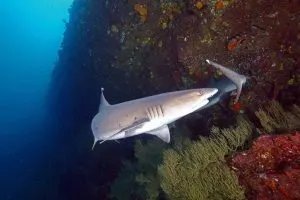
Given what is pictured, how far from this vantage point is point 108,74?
9727 mm

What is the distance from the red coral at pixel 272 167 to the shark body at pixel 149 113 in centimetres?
102

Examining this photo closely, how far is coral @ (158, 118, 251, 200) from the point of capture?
4.47m

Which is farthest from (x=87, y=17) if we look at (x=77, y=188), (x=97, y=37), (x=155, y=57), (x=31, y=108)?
(x=31, y=108)

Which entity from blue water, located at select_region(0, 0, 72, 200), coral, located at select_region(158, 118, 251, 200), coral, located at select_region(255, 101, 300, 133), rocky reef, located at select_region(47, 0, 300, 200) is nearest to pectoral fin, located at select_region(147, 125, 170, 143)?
coral, located at select_region(158, 118, 251, 200)

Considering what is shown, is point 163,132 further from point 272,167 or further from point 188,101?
point 272,167

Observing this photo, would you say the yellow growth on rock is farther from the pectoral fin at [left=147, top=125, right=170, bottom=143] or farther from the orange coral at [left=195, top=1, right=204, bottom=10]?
the pectoral fin at [left=147, top=125, right=170, bottom=143]

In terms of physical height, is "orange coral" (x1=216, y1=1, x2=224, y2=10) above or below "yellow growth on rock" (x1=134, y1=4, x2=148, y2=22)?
above

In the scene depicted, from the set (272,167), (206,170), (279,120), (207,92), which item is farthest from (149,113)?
(279,120)

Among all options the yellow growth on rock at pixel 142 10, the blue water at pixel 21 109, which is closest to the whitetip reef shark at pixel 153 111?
the yellow growth on rock at pixel 142 10

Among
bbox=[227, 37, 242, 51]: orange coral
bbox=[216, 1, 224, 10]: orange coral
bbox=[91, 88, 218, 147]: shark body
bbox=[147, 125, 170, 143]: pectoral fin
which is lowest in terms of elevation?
bbox=[147, 125, 170, 143]: pectoral fin

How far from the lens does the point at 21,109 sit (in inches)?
1444

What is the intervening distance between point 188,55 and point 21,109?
3428 cm

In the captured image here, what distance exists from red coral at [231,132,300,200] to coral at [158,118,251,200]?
0.21 meters

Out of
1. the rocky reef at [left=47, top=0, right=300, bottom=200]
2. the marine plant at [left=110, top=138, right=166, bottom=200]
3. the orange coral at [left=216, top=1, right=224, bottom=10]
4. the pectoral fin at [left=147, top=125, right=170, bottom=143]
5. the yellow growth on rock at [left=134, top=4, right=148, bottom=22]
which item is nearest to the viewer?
the pectoral fin at [left=147, top=125, right=170, bottom=143]
